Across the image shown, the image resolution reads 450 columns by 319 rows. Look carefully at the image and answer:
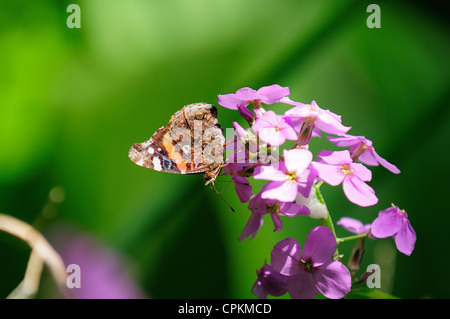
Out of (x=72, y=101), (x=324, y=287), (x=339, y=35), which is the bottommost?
(x=324, y=287)

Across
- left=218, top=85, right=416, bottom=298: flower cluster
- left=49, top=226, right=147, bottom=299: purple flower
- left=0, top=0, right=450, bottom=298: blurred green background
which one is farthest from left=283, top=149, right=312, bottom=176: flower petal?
left=49, top=226, right=147, bottom=299: purple flower

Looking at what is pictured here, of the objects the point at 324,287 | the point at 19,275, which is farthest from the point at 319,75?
the point at 19,275

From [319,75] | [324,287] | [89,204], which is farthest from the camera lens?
[319,75]

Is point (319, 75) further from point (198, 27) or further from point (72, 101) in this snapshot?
point (72, 101)

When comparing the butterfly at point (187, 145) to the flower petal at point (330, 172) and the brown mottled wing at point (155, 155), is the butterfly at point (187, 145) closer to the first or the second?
the brown mottled wing at point (155, 155)

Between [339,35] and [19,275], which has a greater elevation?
[339,35]

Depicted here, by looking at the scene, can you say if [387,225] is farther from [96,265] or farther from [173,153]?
[96,265]

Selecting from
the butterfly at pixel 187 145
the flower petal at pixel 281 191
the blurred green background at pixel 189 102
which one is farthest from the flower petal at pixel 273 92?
the blurred green background at pixel 189 102
